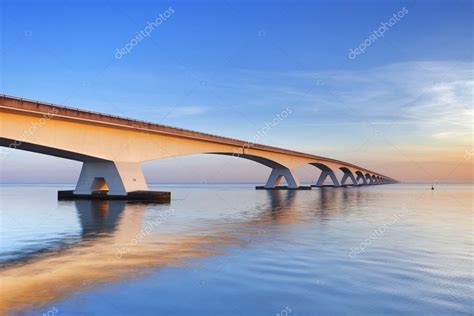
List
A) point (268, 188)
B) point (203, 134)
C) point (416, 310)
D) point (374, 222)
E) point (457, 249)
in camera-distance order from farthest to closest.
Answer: point (268, 188) → point (203, 134) → point (374, 222) → point (457, 249) → point (416, 310)

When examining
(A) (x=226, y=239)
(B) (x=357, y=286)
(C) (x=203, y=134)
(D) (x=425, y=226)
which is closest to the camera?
(B) (x=357, y=286)

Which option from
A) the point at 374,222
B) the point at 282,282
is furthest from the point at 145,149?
the point at 282,282

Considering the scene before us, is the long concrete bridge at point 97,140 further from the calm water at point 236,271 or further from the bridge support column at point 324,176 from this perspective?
the bridge support column at point 324,176

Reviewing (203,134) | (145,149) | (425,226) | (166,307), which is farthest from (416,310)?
(203,134)

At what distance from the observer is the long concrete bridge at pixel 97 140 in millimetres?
28188

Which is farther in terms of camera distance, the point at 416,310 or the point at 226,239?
the point at 226,239

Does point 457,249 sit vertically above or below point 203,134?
below

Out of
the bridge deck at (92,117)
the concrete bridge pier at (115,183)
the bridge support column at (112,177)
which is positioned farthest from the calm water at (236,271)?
the bridge support column at (112,177)

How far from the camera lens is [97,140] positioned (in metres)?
34.7

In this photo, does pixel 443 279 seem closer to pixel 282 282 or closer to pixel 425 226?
pixel 282 282

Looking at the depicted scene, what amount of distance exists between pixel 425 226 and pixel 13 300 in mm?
16726

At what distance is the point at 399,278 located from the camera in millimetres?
8898

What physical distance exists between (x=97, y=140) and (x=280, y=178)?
51.5 meters

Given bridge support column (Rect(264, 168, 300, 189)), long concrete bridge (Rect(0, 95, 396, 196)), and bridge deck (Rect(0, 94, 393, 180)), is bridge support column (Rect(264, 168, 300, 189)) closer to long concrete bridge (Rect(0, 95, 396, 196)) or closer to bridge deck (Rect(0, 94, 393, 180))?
bridge deck (Rect(0, 94, 393, 180))
